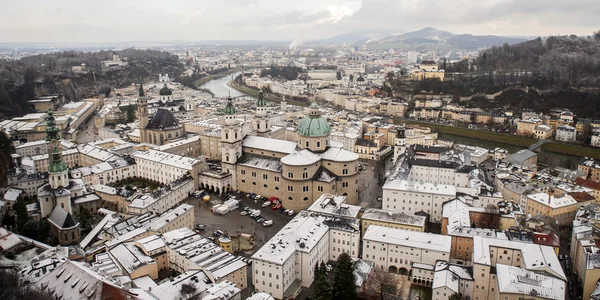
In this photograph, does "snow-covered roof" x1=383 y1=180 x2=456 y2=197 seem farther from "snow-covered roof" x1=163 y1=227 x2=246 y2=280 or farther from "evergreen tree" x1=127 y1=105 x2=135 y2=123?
"evergreen tree" x1=127 y1=105 x2=135 y2=123

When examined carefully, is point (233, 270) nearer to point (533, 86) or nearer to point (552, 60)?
Answer: point (533, 86)

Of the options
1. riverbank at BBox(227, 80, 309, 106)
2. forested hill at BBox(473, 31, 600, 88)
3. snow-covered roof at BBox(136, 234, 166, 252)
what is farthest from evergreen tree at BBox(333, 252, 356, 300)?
riverbank at BBox(227, 80, 309, 106)

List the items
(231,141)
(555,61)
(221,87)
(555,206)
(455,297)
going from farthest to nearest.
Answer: (221,87)
(555,61)
(231,141)
(555,206)
(455,297)

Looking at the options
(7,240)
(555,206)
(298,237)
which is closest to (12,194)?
(7,240)

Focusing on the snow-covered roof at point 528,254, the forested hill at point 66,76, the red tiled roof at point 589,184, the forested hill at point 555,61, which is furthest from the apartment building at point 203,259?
the forested hill at point 555,61

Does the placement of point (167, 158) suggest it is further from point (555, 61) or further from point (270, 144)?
point (555, 61)
